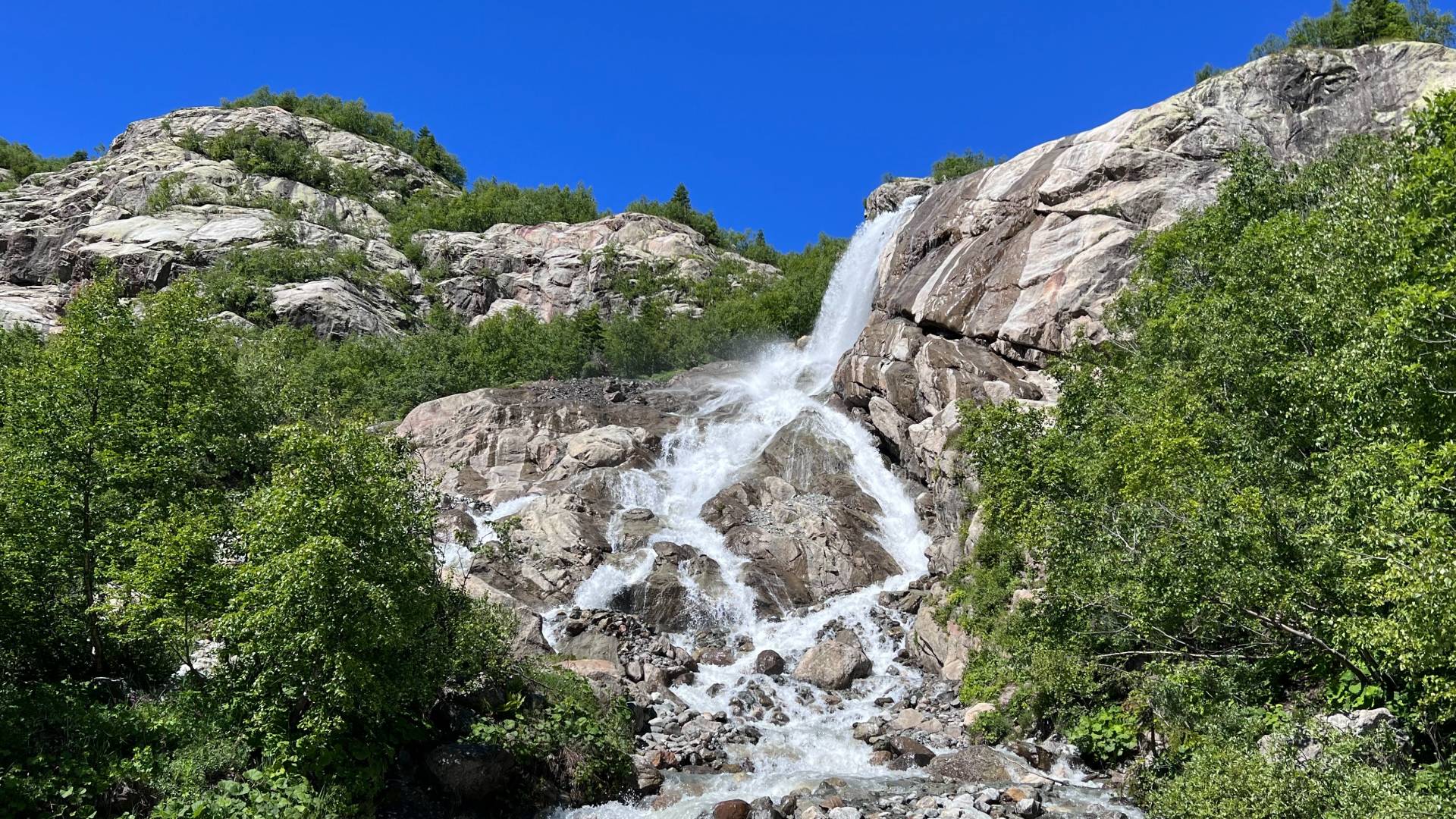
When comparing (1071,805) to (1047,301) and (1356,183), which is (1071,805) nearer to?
(1356,183)

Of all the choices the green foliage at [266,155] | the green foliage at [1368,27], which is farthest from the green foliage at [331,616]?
the green foliage at [266,155]

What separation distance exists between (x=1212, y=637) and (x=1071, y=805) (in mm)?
4159

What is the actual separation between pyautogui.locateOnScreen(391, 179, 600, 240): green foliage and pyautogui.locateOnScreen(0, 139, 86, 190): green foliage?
41.5 metres

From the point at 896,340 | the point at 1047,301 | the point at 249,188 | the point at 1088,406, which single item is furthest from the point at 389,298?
the point at 1088,406

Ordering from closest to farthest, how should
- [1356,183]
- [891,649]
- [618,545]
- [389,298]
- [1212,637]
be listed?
[1212,637]
[1356,183]
[891,649]
[618,545]
[389,298]

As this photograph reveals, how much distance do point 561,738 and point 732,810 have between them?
3961 millimetres

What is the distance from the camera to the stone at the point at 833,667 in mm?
24281

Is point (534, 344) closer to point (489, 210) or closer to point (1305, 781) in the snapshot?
point (489, 210)

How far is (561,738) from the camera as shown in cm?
1731

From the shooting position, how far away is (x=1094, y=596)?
15.6m

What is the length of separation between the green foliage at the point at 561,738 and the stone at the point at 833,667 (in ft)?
24.6

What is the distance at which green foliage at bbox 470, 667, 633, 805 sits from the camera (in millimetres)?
16656

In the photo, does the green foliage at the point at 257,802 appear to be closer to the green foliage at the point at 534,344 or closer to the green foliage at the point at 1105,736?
the green foliage at the point at 1105,736

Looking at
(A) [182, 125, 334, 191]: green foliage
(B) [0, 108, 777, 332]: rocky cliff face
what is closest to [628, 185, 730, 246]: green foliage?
(B) [0, 108, 777, 332]: rocky cliff face
